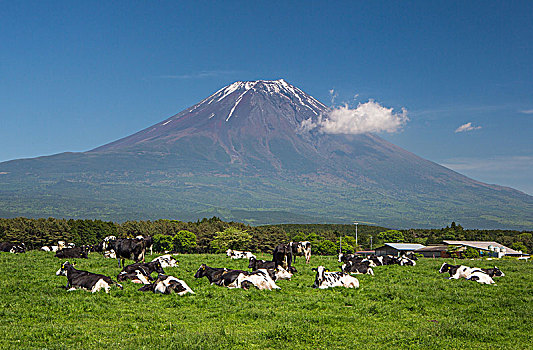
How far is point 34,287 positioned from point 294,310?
8.03 m

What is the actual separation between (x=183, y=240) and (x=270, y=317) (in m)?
49.2

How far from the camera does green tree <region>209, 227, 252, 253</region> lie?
60375 mm

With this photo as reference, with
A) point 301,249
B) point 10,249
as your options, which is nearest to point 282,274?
point 301,249

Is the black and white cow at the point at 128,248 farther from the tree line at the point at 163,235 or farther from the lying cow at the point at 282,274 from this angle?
the tree line at the point at 163,235

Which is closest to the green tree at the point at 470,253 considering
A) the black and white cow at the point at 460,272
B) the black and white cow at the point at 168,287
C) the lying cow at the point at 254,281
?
the black and white cow at the point at 460,272

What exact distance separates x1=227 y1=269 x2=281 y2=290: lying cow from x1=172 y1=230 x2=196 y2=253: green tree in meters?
43.8

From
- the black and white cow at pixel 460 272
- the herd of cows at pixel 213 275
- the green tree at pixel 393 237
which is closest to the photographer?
the herd of cows at pixel 213 275

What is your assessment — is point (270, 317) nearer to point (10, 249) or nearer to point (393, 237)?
point (10, 249)

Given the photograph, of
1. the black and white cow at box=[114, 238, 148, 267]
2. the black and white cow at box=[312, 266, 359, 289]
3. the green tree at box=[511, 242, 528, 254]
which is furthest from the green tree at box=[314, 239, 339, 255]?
the black and white cow at box=[312, 266, 359, 289]

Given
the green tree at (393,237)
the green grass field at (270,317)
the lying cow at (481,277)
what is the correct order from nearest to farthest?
the green grass field at (270,317)
the lying cow at (481,277)
the green tree at (393,237)

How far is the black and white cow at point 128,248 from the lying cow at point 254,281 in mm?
7800

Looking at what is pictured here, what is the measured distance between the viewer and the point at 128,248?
22297 mm

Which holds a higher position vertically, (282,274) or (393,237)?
(282,274)

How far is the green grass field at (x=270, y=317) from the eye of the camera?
9133 millimetres
